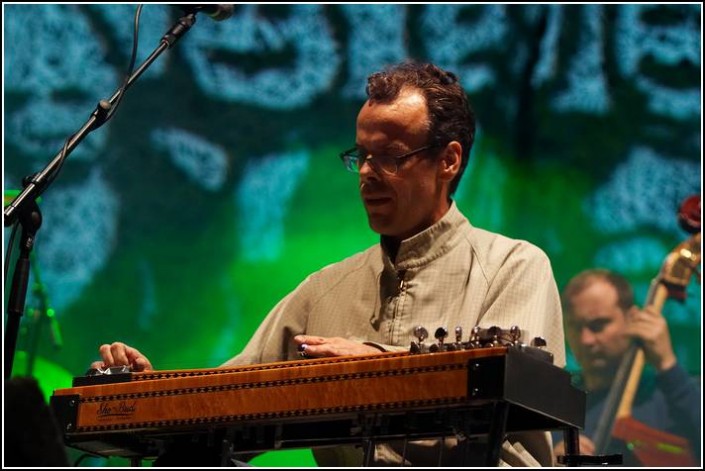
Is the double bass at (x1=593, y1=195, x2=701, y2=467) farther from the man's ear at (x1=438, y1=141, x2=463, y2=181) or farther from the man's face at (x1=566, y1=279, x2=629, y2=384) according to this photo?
the man's ear at (x1=438, y1=141, x2=463, y2=181)

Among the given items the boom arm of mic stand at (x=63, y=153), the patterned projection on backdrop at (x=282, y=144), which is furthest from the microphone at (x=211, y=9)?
the patterned projection on backdrop at (x=282, y=144)

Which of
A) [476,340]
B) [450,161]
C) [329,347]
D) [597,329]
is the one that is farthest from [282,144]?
[476,340]

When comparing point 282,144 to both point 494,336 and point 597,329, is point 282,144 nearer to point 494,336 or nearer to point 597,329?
point 597,329

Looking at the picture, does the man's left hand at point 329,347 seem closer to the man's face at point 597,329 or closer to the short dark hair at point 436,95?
the short dark hair at point 436,95

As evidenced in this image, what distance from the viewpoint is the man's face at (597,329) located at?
6352 mm

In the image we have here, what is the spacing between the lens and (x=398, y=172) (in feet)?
13.0

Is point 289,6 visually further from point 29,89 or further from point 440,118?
point 440,118

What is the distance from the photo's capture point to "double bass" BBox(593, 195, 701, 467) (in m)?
6.02

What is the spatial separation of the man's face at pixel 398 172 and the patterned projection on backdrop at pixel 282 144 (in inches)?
106

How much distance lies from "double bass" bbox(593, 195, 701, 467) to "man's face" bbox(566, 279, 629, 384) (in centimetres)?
8

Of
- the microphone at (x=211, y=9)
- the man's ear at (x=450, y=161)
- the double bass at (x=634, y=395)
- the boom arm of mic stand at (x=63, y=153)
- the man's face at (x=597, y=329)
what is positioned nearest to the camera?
the boom arm of mic stand at (x=63, y=153)

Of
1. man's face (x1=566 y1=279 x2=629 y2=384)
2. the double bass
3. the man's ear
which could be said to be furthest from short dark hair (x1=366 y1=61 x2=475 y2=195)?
man's face (x1=566 y1=279 x2=629 y2=384)

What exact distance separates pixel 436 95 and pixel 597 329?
2769 mm

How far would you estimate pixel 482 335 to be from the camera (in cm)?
300
